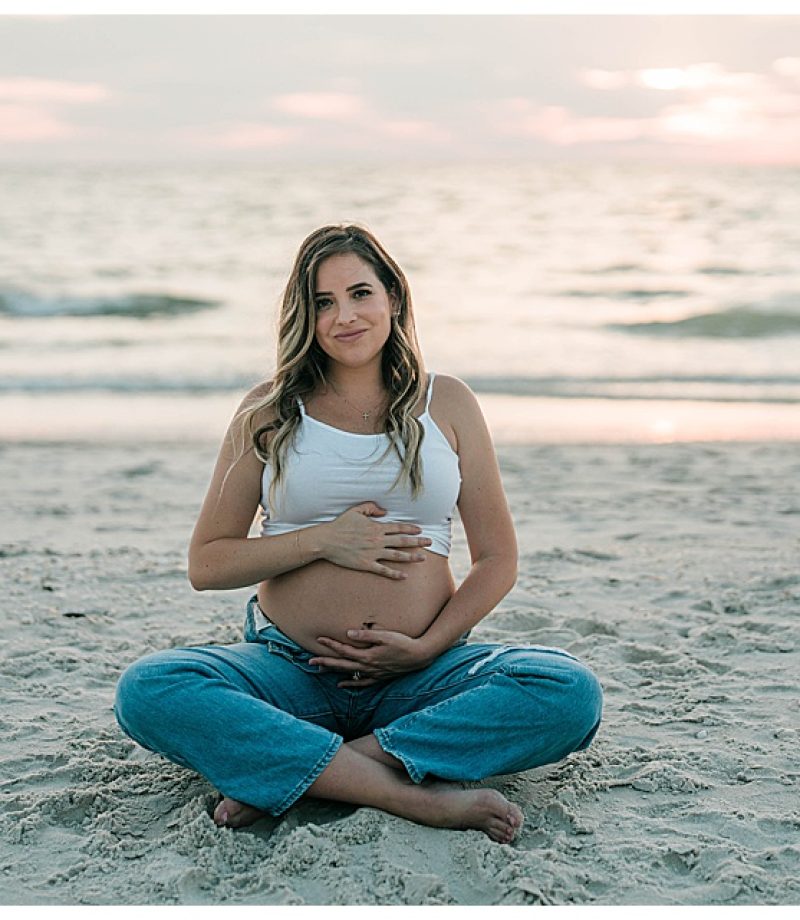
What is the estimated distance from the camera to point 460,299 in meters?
18.5

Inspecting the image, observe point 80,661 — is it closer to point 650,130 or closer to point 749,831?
point 749,831

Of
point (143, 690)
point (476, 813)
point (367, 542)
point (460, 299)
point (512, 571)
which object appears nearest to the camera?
point (476, 813)

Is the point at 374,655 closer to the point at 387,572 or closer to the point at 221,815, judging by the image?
the point at 387,572

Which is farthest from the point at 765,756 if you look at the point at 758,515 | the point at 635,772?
the point at 758,515

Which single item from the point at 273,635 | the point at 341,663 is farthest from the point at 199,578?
the point at 341,663

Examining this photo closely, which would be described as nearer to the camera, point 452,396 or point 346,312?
point 346,312

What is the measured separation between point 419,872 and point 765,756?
1.26 metres

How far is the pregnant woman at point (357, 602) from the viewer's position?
303 centimetres

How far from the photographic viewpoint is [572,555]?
18.7 feet

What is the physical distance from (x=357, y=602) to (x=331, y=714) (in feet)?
1.11

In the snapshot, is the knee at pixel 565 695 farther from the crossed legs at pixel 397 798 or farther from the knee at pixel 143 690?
the knee at pixel 143 690

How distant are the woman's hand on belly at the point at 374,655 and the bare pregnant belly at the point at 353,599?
0.04m

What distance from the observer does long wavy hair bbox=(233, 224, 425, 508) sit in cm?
329

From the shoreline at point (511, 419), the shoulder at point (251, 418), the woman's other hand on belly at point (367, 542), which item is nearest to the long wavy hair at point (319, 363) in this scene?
the shoulder at point (251, 418)
